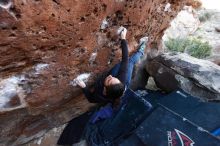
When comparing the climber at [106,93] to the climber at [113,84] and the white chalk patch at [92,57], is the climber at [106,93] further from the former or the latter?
the white chalk patch at [92,57]

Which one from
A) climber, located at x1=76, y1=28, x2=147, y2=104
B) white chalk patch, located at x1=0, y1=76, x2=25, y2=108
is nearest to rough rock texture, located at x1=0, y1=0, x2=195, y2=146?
white chalk patch, located at x1=0, y1=76, x2=25, y2=108

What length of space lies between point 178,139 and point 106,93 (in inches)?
32.2

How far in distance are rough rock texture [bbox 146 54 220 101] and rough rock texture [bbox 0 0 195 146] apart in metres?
0.92

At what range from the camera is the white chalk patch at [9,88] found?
2.54 m

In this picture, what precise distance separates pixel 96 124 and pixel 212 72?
184 centimetres

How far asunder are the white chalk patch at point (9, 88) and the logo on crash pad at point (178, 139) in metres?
1.39

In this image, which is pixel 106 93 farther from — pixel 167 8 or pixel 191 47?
pixel 191 47

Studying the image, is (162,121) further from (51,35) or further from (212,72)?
(212,72)

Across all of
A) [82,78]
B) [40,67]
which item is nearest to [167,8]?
[82,78]

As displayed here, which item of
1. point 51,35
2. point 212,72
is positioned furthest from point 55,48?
point 212,72

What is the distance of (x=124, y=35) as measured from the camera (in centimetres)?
321

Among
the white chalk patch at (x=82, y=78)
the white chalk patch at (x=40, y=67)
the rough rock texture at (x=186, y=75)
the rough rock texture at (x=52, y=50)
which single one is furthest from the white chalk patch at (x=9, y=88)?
the rough rock texture at (x=186, y=75)

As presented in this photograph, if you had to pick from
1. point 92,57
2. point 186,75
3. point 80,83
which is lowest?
point 186,75

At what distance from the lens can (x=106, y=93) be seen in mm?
3100
